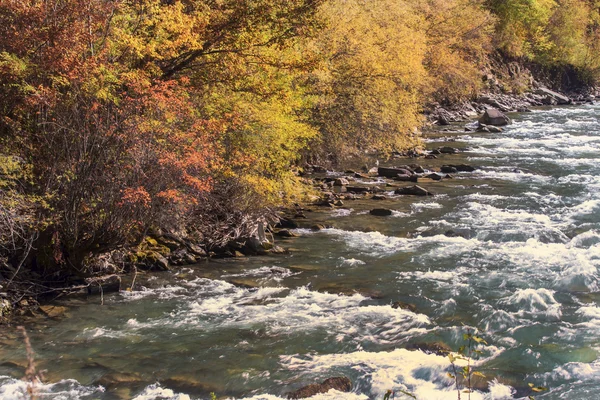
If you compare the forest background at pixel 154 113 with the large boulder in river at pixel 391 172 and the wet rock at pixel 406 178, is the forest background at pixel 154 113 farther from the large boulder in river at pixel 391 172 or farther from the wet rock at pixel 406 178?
the large boulder in river at pixel 391 172

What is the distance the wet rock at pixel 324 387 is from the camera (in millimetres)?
8391

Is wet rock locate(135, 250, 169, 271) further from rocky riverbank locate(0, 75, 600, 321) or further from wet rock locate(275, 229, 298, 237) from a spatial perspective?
wet rock locate(275, 229, 298, 237)

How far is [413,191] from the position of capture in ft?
75.0

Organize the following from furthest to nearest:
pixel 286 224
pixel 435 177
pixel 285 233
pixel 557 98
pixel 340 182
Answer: pixel 557 98 → pixel 435 177 → pixel 340 182 → pixel 286 224 → pixel 285 233

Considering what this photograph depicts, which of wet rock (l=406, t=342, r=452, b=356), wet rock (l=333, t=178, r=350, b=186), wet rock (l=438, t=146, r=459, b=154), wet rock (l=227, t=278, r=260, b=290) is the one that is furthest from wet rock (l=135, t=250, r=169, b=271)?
wet rock (l=438, t=146, r=459, b=154)

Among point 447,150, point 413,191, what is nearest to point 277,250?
point 413,191

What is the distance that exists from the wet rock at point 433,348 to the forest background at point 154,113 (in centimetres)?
559

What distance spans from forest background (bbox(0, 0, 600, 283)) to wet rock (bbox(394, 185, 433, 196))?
332 cm

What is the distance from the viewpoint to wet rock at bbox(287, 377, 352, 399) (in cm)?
839

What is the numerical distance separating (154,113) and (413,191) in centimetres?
1272

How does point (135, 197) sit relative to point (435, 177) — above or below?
above

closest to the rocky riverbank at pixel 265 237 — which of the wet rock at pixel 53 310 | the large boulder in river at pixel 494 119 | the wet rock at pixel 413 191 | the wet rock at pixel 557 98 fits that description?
the wet rock at pixel 413 191

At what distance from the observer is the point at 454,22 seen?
46.1 meters

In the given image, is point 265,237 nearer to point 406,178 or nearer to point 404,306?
point 404,306
